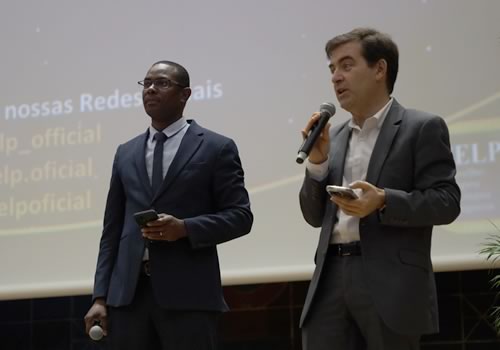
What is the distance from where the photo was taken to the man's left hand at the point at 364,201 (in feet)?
8.20

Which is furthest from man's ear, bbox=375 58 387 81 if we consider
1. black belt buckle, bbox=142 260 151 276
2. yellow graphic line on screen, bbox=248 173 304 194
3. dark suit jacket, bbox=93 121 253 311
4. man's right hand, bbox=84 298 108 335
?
yellow graphic line on screen, bbox=248 173 304 194

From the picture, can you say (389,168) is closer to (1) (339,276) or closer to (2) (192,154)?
(1) (339,276)

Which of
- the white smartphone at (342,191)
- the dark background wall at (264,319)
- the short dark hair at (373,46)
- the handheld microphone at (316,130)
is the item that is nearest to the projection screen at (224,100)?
the dark background wall at (264,319)

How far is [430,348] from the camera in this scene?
4852 mm

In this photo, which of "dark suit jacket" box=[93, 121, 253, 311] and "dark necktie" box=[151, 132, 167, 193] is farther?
"dark necktie" box=[151, 132, 167, 193]

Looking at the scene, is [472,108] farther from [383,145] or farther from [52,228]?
[52,228]

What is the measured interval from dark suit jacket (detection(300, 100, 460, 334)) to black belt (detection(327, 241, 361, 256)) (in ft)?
0.10

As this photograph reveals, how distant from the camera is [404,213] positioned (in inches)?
100.0

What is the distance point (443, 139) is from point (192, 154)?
0.90m

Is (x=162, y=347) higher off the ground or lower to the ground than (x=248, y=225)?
lower

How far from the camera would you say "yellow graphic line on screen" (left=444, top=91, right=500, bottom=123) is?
418cm

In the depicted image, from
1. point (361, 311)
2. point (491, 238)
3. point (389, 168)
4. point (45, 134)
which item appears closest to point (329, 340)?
point (361, 311)

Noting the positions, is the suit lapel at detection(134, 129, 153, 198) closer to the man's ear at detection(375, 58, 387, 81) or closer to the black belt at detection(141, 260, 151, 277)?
the black belt at detection(141, 260, 151, 277)

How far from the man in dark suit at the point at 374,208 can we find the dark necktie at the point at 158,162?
573 millimetres
